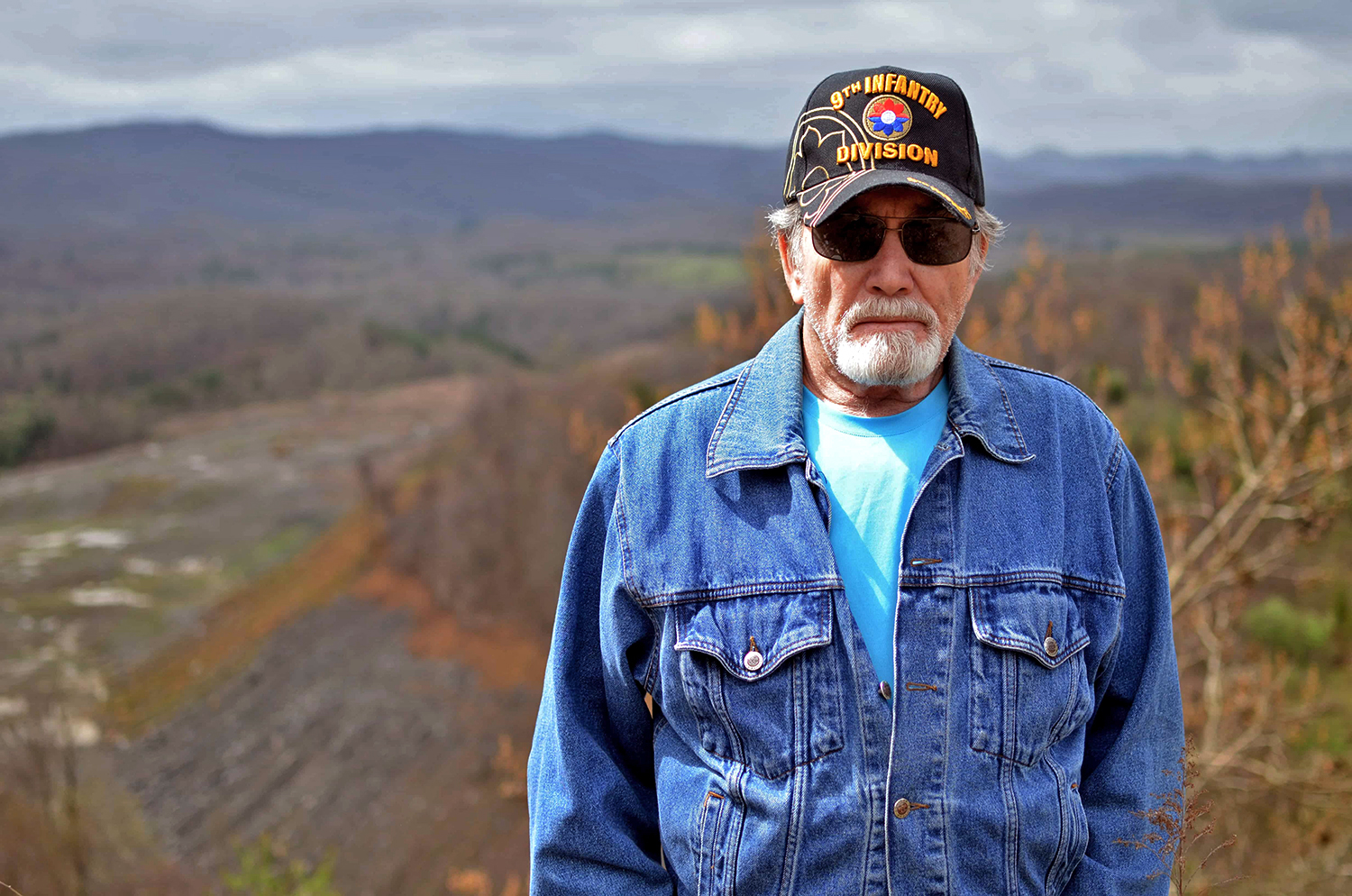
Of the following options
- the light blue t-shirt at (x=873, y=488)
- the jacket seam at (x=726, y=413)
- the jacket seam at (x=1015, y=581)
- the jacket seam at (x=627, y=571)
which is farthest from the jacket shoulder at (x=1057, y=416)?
the jacket seam at (x=627, y=571)

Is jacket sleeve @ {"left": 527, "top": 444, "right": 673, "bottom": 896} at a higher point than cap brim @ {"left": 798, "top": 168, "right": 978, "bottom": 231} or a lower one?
lower

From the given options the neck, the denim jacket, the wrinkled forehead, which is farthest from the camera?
the neck

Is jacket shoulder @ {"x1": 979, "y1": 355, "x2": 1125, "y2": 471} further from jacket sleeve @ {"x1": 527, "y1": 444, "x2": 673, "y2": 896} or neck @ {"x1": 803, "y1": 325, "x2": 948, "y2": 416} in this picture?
jacket sleeve @ {"x1": 527, "y1": 444, "x2": 673, "y2": 896}

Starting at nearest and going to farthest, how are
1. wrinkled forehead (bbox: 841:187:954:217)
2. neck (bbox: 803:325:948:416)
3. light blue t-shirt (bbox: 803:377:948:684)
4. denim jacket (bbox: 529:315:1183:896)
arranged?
1. denim jacket (bbox: 529:315:1183:896)
2. light blue t-shirt (bbox: 803:377:948:684)
3. wrinkled forehead (bbox: 841:187:954:217)
4. neck (bbox: 803:325:948:416)

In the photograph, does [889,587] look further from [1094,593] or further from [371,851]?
[371,851]

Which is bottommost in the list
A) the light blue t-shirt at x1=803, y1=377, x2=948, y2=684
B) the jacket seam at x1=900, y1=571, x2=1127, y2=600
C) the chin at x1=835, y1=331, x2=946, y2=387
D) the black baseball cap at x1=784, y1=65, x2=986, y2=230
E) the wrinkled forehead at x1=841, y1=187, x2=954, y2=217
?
the jacket seam at x1=900, y1=571, x2=1127, y2=600

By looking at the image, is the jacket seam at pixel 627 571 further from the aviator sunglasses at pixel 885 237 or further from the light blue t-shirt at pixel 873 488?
the aviator sunglasses at pixel 885 237

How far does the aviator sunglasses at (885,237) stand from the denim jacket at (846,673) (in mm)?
275

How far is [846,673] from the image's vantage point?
2.29 meters

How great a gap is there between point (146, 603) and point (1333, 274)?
56.4 m

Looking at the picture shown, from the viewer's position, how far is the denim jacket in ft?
7.39

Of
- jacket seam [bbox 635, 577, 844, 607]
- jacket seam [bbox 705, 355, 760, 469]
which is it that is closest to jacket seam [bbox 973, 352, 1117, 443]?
jacket seam [bbox 705, 355, 760, 469]

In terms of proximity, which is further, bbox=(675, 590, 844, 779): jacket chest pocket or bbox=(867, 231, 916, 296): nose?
bbox=(867, 231, 916, 296): nose

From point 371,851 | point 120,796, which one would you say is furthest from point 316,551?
point 371,851
